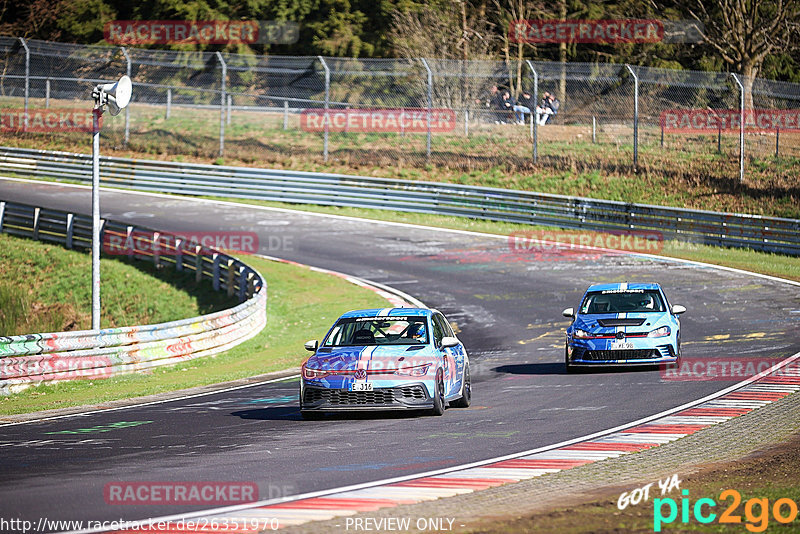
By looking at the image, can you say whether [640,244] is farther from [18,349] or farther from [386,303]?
[18,349]

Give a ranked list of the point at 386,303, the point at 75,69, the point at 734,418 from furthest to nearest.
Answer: the point at 75,69, the point at 386,303, the point at 734,418

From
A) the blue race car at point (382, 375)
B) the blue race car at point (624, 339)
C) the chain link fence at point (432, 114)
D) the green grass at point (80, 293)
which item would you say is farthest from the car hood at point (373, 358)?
the chain link fence at point (432, 114)

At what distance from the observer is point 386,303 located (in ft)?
82.8

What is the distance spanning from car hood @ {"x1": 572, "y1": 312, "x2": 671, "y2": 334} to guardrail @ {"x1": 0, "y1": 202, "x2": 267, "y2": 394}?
7.64 m

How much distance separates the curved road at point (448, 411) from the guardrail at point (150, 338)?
3.30 m

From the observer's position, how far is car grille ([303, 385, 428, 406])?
40.9 ft

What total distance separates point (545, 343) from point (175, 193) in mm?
25297

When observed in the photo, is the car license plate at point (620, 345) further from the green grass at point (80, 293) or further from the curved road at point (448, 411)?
the green grass at point (80, 293)

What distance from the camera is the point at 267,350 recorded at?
21812 millimetres

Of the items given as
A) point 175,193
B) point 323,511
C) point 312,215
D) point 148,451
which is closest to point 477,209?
point 312,215

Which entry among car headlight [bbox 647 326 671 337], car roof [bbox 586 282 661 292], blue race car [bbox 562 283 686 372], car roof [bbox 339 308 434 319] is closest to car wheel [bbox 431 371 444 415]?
car roof [bbox 339 308 434 319]

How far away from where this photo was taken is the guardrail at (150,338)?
55.2 ft

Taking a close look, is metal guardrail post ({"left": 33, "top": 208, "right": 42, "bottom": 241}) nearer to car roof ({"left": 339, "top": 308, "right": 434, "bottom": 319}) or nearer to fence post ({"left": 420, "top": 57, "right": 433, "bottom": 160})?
fence post ({"left": 420, "top": 57, "right": 433, "bottom": 160})

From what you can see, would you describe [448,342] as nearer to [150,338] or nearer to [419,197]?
[150,338]
